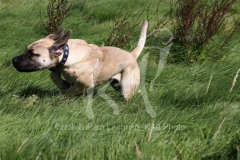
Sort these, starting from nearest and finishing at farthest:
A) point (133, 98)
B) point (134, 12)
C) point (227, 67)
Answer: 1. point (133, 98)
2. point (227, 67)
3. point (134, 12)

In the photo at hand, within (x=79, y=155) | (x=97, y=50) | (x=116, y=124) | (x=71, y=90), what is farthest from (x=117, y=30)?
(x=79, y=155)

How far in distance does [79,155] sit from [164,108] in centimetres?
163

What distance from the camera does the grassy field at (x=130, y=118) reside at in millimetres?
3330

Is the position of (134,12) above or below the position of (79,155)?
below

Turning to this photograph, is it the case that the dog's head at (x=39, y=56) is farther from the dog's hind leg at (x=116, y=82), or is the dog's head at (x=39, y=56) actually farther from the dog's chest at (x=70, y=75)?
the dog's hind leg at (x=116, y=82)

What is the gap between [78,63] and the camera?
16.7 feet

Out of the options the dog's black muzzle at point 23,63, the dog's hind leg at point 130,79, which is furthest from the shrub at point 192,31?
the dog's black muzzle at point 23,63

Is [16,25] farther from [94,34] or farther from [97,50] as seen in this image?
[97,50]

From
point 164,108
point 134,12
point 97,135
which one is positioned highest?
point 97,135

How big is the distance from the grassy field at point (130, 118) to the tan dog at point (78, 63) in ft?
0.76

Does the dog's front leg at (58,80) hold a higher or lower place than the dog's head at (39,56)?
lower

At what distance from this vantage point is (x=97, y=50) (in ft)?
17.7

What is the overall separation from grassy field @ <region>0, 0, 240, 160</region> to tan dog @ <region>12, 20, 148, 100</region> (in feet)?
0.76

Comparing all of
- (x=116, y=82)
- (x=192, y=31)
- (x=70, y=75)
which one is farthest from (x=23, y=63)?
(x=192, y=31)
